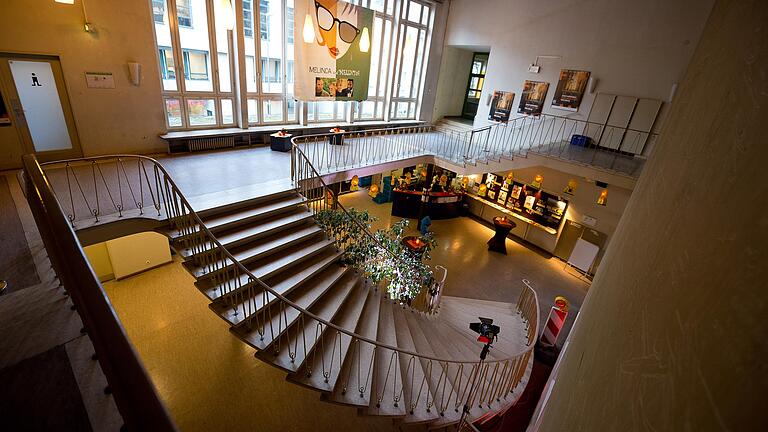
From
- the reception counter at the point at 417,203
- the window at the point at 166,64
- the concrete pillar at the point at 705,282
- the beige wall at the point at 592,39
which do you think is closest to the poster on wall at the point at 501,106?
the beige wall at the point at 592,39

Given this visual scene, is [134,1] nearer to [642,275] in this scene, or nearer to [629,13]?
[642,275]

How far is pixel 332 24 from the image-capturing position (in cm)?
940

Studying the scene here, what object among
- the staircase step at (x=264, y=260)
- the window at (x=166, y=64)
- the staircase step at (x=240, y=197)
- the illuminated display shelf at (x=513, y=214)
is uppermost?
the window at (x=166, y=64)

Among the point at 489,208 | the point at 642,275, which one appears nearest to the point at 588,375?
the point at 642,275

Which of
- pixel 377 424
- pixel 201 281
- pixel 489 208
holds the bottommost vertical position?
pixel 377 424

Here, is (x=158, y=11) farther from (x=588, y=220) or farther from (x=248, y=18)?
(x=588, y=220)

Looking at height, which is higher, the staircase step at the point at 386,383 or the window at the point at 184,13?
the window at the point at 184,13

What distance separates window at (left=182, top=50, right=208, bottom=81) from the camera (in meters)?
7.92

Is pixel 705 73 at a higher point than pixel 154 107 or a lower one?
higher

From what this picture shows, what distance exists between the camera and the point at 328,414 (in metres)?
4.89

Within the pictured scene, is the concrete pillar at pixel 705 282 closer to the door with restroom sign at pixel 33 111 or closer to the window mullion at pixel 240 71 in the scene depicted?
the door with restroom sign at pixel 33 111

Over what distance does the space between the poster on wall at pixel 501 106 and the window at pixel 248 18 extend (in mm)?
7459

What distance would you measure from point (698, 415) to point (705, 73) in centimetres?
93

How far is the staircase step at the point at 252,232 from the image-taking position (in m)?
4.68
